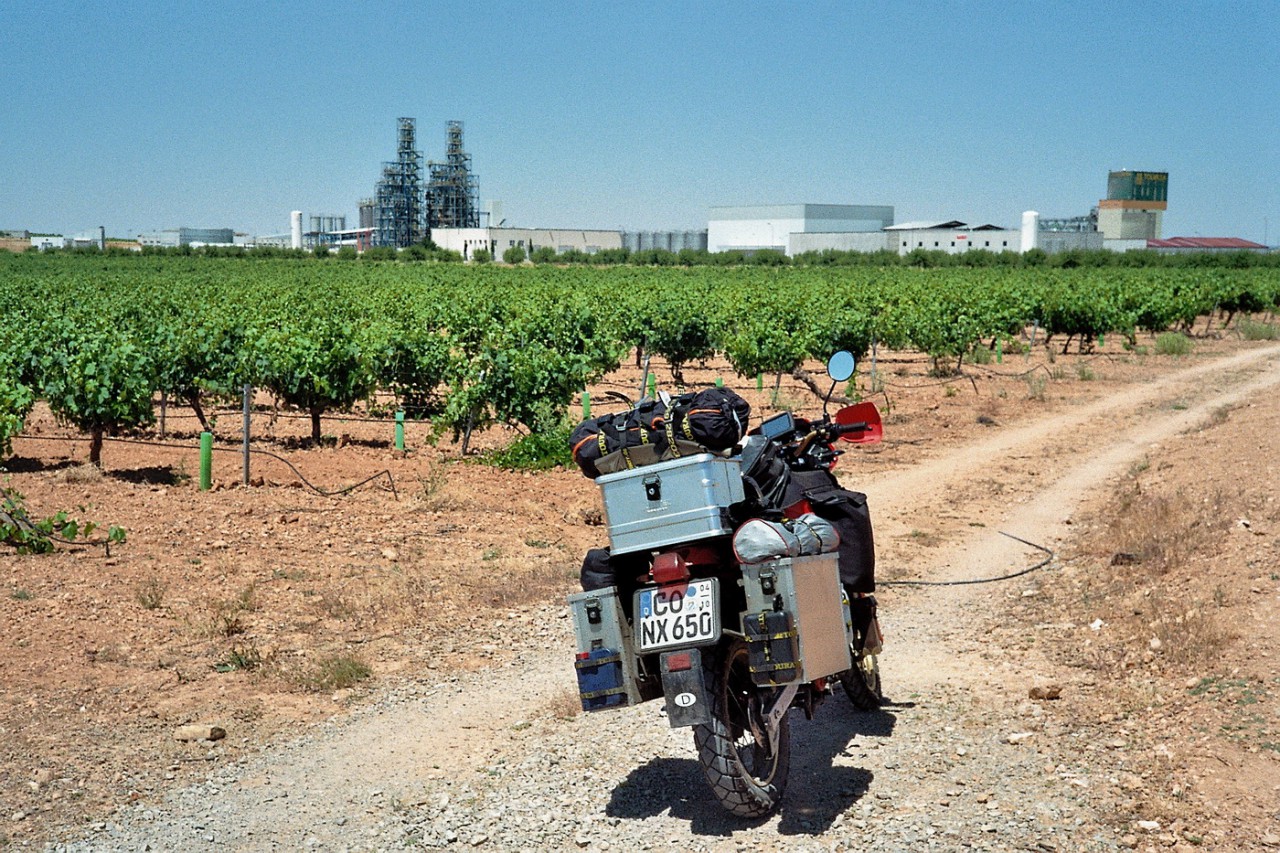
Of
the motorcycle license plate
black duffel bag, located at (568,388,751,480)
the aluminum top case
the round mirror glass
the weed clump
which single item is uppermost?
the round mirror glass

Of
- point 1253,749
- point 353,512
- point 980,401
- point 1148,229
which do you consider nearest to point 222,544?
point 353,512

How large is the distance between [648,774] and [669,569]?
1311 millimetres

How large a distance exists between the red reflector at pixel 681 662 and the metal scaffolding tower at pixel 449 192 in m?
103

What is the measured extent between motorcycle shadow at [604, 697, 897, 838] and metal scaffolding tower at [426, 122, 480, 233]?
333ft

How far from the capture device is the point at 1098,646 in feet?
23.8

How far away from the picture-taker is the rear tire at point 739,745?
15.3ft

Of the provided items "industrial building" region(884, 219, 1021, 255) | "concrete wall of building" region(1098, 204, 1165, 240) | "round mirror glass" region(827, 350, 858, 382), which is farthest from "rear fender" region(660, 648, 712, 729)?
"concrete wall of building" region(1098, 204, 1165, 240)

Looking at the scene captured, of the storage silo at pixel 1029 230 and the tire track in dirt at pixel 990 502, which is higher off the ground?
the storage silo at pixel 1029 230

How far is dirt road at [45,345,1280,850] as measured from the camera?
489 cm

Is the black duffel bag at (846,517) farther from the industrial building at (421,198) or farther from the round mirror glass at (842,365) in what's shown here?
the industrial building at (421,198)

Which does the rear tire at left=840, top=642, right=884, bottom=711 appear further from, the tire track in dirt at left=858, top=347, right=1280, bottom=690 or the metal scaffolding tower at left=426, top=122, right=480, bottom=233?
the metal scaffolding tower at left=426, top=122, right=480, bottom=233

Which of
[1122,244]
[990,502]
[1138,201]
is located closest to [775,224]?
[1122,244]

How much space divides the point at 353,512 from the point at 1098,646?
676cm

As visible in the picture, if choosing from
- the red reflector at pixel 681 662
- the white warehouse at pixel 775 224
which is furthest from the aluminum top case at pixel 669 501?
the white warehouse at pixel 775 224
